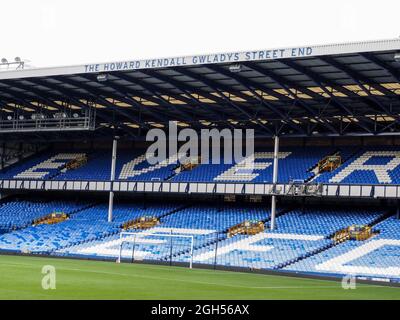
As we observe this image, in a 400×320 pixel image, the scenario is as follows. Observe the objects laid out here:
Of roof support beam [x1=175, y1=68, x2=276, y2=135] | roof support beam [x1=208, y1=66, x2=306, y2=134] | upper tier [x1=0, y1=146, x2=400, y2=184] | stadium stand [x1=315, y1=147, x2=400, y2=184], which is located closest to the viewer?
roof support beam [x1=208, y1=66, x2=306, y2=134]

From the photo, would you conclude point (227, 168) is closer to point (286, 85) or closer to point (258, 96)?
point (258, 96)

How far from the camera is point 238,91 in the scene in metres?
45.8

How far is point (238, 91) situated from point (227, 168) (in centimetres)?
1181

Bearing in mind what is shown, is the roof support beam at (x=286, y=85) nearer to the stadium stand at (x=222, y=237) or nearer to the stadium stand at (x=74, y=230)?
the stadium stand at (x=222, y=237)

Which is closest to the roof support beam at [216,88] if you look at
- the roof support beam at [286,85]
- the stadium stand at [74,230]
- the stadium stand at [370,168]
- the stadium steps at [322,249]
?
the roof support beam at [286,85]

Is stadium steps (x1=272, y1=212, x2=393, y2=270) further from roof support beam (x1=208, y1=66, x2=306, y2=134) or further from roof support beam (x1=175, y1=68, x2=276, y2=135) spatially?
roof support beam (x1=175, y1=68, x2=276, y2=135)

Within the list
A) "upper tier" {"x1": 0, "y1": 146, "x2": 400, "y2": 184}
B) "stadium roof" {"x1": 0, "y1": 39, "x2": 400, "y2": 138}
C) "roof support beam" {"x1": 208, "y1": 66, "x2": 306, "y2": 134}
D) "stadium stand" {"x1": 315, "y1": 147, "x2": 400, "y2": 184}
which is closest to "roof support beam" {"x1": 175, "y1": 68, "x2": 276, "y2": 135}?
"stadium roof" {"x1": 0, "y1": 39, "x2": 400, "y2": 138}

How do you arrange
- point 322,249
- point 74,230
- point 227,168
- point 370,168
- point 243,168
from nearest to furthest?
1. point 322,249
2. point 370,168
3. point 74,230
4. point 243,168
5. point 227,168

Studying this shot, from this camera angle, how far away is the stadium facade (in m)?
41.2

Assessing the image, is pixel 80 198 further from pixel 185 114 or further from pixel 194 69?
pixel 194 69

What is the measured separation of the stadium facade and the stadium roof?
0.12 m

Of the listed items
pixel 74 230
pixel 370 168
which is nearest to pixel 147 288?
pixel 370 168

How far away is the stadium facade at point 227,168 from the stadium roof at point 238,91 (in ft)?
0.40

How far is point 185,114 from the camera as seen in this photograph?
169 feet
